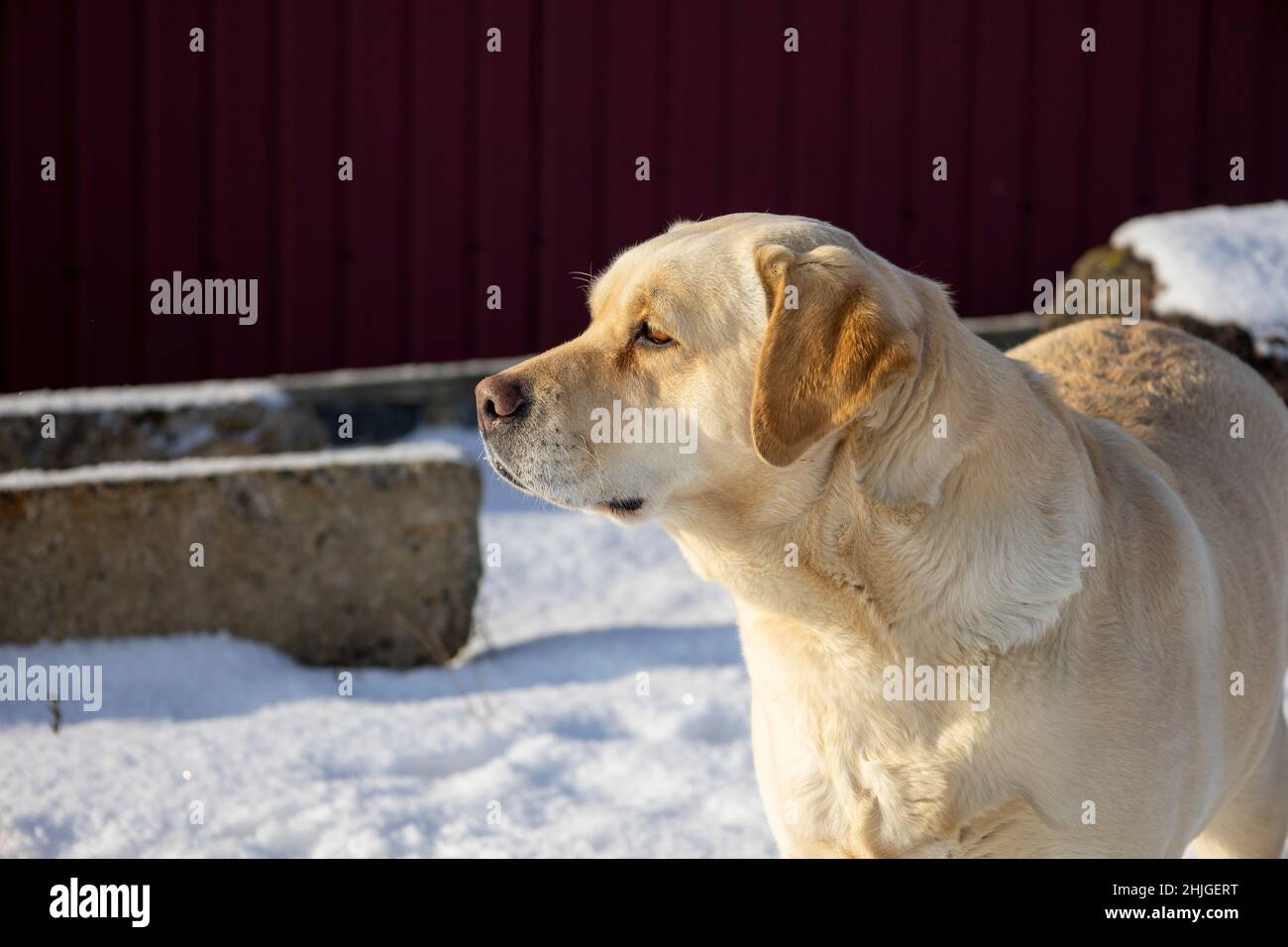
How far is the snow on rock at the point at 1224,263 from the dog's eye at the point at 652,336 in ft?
11.8

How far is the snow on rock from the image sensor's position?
215 inches

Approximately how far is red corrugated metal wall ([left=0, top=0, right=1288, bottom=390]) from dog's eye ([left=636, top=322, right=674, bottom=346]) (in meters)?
5.59

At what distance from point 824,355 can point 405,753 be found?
2.40 meters

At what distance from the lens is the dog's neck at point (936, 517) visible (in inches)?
95.4

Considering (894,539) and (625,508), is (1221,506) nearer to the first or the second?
(894,539)

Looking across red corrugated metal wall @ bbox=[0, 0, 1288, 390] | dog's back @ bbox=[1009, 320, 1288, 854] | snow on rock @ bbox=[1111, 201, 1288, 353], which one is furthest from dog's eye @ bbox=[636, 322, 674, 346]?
red corrugated metal wall @ bbox=[0, 0, 1288, 390]

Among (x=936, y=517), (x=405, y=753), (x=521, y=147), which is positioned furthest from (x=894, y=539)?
(x=521, y=147)

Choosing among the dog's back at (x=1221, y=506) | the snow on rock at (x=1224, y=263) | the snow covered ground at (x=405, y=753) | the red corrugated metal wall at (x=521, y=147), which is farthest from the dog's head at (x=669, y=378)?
the red corrugated metal wall at (x=521, y=147)

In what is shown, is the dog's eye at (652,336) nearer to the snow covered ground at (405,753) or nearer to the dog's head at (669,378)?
the dog's head at (669,378)

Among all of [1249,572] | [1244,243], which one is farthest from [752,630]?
[1244,243]

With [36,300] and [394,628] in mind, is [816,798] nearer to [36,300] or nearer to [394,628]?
[394,628]

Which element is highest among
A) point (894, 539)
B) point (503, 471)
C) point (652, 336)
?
point (652, 336)

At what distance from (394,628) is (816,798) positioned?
271 centimetres

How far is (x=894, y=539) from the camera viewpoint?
2428mm
